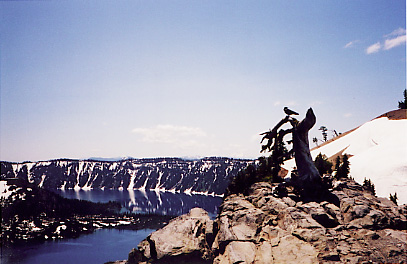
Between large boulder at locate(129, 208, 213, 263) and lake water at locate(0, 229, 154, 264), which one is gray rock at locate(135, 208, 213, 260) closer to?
large boulder at locate(129, 208, 213, 263)

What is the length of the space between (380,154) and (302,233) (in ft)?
256

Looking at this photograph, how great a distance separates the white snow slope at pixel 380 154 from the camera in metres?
57.5

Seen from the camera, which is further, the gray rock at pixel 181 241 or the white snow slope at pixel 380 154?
the white snow slope at pixel 380 154

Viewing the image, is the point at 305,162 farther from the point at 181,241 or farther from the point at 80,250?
the point at 80,250

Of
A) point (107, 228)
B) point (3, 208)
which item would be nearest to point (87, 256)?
point (107, 228)

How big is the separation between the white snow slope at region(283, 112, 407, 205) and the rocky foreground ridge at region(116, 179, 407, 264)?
147 feet

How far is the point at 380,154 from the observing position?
74250 mm

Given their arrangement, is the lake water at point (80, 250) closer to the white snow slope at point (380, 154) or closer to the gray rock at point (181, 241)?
the white snow slope at point (380, 154)

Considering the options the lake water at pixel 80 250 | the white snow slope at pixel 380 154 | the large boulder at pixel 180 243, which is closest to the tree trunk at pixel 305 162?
the large boulder at pixel 180 243

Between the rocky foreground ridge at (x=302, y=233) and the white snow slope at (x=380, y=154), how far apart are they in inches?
1758

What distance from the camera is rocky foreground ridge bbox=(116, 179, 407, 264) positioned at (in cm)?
1285

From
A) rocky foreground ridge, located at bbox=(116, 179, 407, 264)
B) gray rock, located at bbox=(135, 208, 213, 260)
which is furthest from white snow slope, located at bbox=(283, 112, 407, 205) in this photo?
gray rock, located at bbox=(135, 208, 213, 260)

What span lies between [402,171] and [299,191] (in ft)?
191

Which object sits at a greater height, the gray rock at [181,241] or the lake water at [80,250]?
the gray rock at [181,241]
